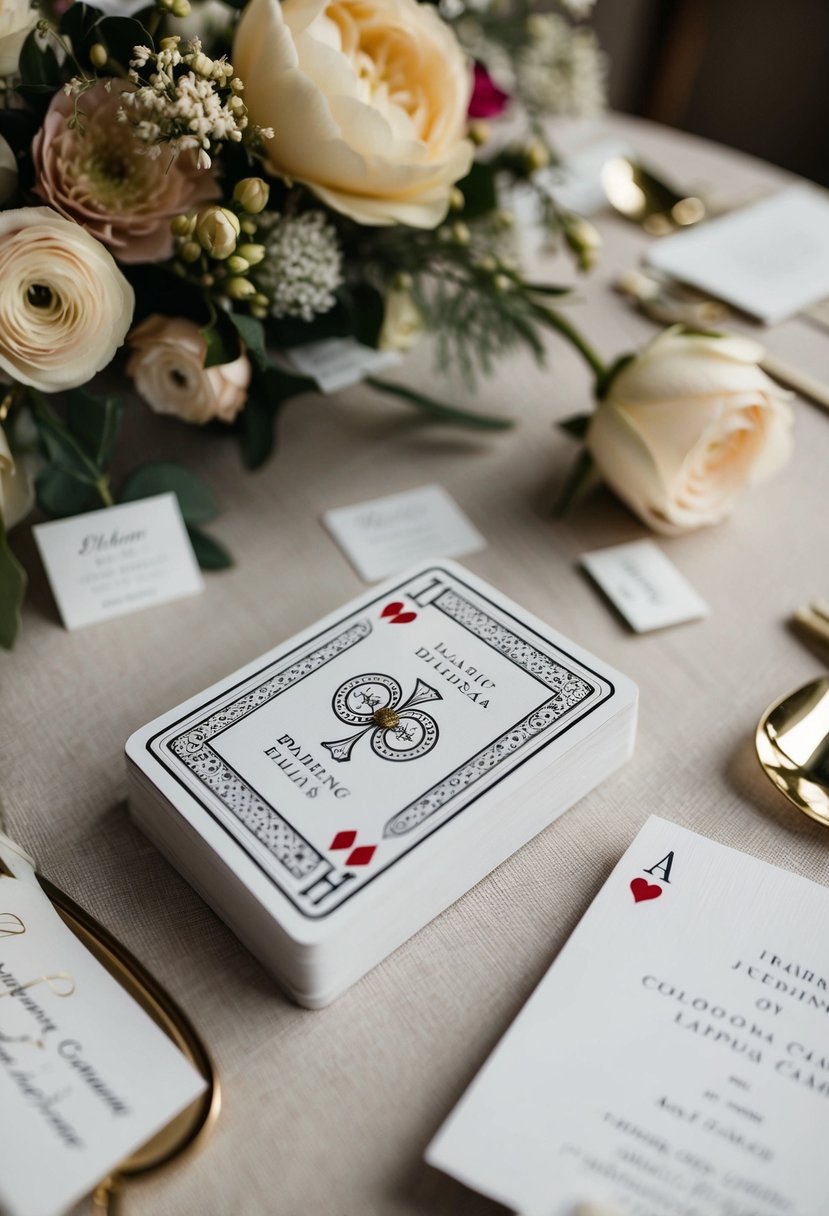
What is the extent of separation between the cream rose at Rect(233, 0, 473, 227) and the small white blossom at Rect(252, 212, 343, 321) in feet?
0.12

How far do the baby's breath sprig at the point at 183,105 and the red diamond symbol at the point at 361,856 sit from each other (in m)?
0.46

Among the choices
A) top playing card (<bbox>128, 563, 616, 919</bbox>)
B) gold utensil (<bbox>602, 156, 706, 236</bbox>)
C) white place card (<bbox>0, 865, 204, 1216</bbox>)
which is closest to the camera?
white place card (<bbox>0, 865, 204, 1216</bbox>)

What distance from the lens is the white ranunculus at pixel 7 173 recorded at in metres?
0.72

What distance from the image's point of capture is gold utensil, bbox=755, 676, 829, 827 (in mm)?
725

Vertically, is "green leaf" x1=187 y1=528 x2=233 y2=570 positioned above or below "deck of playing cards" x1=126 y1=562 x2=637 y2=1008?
below

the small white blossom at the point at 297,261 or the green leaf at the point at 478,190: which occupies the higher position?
the green leaf at the point at 478,190

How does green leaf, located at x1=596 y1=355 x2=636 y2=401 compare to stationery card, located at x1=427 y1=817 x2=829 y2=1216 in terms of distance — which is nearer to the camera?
stationery card, located at x1=427 y1=817 x2=829 y2=1216

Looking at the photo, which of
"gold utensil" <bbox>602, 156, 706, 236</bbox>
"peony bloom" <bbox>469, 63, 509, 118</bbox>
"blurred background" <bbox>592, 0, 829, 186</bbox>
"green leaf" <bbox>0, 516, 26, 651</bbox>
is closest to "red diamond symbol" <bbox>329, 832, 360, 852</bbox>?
"green leaf" <bbox>0, 516, 26, 651</bbox>

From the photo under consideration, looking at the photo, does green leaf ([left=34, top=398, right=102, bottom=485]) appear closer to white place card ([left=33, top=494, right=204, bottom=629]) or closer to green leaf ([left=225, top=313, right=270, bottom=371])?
white place card ([left=33, top=494, right=204, bottom=629])

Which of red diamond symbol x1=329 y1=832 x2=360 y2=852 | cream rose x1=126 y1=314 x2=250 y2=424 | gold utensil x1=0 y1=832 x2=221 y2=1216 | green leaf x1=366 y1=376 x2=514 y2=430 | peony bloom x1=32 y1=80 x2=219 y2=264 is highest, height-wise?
peony bloom x1=32 y1=80 x2=219 y2=264

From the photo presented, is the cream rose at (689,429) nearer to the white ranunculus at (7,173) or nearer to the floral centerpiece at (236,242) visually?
the floral centerpiece at (236,242)

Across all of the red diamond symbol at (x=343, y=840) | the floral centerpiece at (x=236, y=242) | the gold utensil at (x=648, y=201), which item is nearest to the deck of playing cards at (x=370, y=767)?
the red diamond symbol at (x=343, y=840)

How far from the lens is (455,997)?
24.4 inches

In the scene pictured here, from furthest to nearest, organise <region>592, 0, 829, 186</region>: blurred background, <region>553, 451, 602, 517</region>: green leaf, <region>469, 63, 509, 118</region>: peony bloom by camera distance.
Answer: <region>592, 0, 829, 186</region>: blurred background
<region>469, 63, 509, 118</region>: peony bloom
<region>553, 451, 602, 517</region>: green leaf
